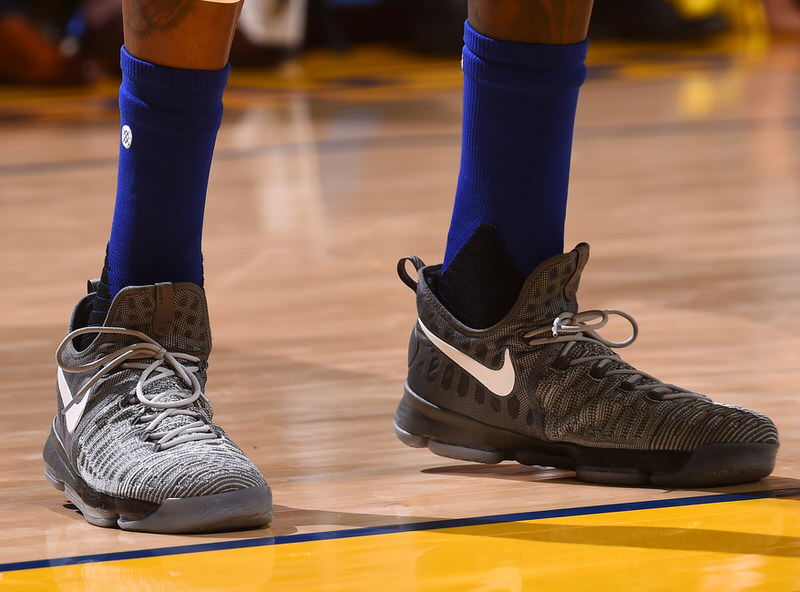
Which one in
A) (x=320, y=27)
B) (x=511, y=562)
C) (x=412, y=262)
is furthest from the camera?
(x=320, y=27)

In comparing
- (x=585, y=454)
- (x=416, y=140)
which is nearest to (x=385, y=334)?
(x=585, y=454)

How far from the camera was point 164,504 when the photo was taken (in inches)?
30.5

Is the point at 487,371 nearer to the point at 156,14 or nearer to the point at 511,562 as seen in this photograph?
the point at 511,562

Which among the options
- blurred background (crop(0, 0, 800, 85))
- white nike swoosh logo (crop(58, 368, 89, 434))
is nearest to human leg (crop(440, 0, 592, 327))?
white nike swoosh logo (crop(58, 368, 89, 434))

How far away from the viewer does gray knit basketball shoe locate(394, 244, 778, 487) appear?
0.85 m

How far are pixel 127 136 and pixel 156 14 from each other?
85 mm

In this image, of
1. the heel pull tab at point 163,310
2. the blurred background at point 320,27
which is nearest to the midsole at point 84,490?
the heel pull tab at point 163,310

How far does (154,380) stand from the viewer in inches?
33.2

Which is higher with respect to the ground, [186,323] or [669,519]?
[186,323]

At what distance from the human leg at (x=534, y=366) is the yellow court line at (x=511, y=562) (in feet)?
0.24

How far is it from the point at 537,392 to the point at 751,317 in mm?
540

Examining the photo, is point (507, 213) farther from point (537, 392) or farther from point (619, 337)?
point (619, 337)

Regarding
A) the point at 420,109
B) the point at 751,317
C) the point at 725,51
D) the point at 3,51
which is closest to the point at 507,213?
the point at 751,317

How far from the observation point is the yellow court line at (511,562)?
2.28 feet
